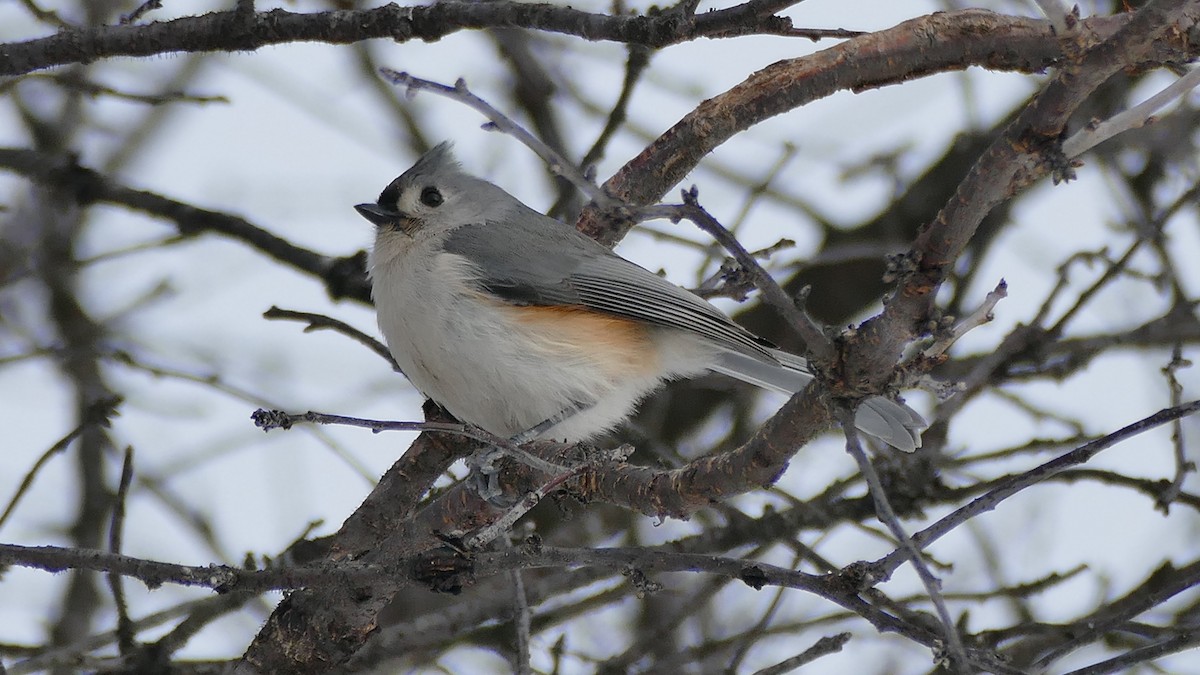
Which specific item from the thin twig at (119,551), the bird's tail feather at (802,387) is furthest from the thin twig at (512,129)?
the bird's tail feather at (802,387)

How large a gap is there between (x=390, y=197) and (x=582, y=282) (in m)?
0.83

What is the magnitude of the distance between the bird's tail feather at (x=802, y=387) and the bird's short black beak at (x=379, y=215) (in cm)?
126

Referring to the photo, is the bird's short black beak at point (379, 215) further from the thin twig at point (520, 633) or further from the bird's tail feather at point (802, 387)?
the thin twig at point (520, 633)

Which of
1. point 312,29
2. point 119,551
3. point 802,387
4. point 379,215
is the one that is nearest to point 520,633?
point 119,551

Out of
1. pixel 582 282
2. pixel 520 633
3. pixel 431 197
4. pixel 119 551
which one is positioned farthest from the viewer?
pixel 431 197

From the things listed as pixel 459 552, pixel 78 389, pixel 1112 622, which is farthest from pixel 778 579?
pixel 78 389

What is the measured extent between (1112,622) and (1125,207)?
3548 mm

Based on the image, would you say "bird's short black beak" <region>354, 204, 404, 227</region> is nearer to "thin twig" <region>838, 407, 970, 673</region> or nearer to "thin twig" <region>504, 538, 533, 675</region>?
"thin twig" <region>504, 538, 533, 675</region>

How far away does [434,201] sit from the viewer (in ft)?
14.2

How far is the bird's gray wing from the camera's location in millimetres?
3922

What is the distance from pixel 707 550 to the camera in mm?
4309

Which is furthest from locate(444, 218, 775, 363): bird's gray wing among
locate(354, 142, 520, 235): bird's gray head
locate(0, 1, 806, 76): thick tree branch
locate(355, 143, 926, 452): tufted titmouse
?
locate(0, 1, 806, 76): thick tree branch

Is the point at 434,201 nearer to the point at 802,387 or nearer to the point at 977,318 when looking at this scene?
the point at 802,387

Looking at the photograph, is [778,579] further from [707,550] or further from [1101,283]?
[1101,283]
